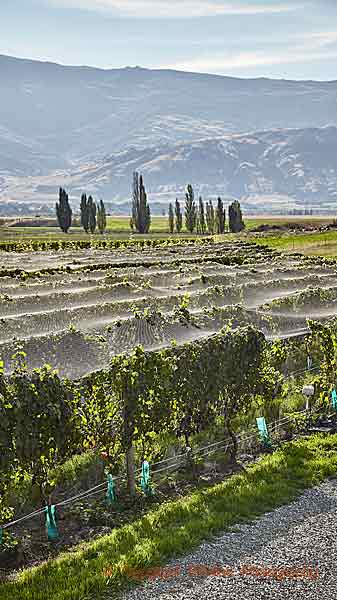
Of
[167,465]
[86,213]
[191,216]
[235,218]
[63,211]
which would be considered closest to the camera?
[167,465]

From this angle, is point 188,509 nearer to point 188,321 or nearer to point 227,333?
point 227,333

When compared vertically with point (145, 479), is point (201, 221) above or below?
above

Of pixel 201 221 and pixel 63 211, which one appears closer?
pixel 201 221

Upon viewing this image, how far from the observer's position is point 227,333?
1490 cm

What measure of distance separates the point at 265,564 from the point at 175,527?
1.80m

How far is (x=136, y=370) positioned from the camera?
516 inches

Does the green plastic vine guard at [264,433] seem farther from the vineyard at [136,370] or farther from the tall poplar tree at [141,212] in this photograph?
the tall poplar tree at [141,212]

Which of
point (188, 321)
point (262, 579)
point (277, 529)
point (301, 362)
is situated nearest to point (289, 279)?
point (301, 362)

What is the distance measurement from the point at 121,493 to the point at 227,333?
376 centimetres

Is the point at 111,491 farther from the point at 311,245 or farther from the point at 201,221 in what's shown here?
the point at 201,221

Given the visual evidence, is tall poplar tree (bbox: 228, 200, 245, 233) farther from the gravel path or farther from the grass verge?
the gravel path

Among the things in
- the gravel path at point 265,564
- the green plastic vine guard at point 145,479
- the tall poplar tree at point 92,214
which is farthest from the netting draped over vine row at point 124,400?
the tall poplar tree at point 92,214

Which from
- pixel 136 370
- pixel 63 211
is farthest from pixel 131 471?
pixel 63 211

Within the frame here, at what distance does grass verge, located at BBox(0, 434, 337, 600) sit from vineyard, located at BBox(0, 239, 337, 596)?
1.11 m
